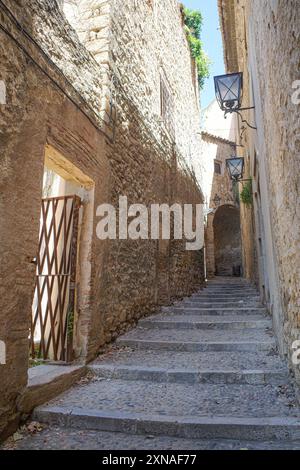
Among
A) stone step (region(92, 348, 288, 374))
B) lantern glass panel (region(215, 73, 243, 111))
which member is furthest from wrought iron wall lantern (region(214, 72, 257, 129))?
stone step (region(92, 348, 288, 374))

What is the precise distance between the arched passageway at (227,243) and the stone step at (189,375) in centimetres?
1410

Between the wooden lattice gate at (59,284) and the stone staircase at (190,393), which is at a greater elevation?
the wooden lattice gate at (59,284)

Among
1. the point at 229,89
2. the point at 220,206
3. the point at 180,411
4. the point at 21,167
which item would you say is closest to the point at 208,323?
the point at 180,411

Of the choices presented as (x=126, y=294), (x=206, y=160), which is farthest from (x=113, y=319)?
(x=206, y=160)

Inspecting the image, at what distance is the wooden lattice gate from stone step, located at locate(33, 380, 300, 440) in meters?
0.62

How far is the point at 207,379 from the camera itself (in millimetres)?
3180

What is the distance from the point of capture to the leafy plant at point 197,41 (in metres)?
10.5

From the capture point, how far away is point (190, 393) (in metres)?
2.91

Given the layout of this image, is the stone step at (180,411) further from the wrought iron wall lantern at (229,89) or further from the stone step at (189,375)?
the wrought iron wall lantern at (229,89)

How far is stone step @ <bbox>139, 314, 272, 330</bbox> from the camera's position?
482 centimetres

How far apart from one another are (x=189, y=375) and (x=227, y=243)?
14810mm

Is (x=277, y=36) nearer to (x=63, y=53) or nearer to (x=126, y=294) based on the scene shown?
(x=63, y=53)

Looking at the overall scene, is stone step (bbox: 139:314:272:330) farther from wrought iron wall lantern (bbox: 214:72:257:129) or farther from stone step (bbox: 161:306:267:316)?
wrought iron wall lantern (bbox: 214:72:257:129)

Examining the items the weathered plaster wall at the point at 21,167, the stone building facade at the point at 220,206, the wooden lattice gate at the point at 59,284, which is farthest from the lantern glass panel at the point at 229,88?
the stone building facade at the point at 220,206
